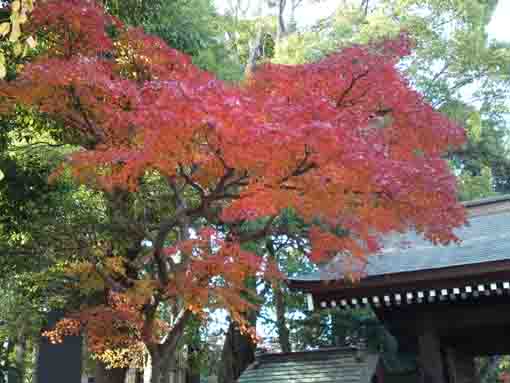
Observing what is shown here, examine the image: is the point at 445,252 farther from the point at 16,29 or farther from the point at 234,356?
the point at 234,356

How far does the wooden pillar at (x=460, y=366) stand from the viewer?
316 inches

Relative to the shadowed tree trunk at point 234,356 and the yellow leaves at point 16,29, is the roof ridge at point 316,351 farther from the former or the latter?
the yellow leaves at point 16,29

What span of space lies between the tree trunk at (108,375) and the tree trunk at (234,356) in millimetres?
4179

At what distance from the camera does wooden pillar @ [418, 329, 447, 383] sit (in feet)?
23.1

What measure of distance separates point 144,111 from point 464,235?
5448 mm

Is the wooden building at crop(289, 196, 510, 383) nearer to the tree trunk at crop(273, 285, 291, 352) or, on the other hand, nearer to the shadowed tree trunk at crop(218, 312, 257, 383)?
the shadowed tree trunk at crop(218, 312, 257, 383)

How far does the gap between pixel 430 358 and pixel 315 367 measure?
1.53 meters

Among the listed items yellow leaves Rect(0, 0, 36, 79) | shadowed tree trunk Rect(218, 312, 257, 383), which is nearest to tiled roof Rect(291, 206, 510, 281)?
yellow leaves Rect(0, 0, 36, 79)

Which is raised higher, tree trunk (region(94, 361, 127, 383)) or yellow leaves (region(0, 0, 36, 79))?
yellow leaves (region(0, 0, 36, 79))

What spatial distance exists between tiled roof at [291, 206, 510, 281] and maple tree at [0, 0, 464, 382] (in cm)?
44

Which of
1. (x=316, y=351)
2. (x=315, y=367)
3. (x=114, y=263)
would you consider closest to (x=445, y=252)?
(x=316, y=351)

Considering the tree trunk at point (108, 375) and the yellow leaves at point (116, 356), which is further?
the yellow leaves at point (116, 356)

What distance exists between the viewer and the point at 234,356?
558 inches

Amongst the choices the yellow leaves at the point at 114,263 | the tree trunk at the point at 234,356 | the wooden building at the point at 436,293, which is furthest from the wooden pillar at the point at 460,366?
the tree trunk at the point at 234,356
